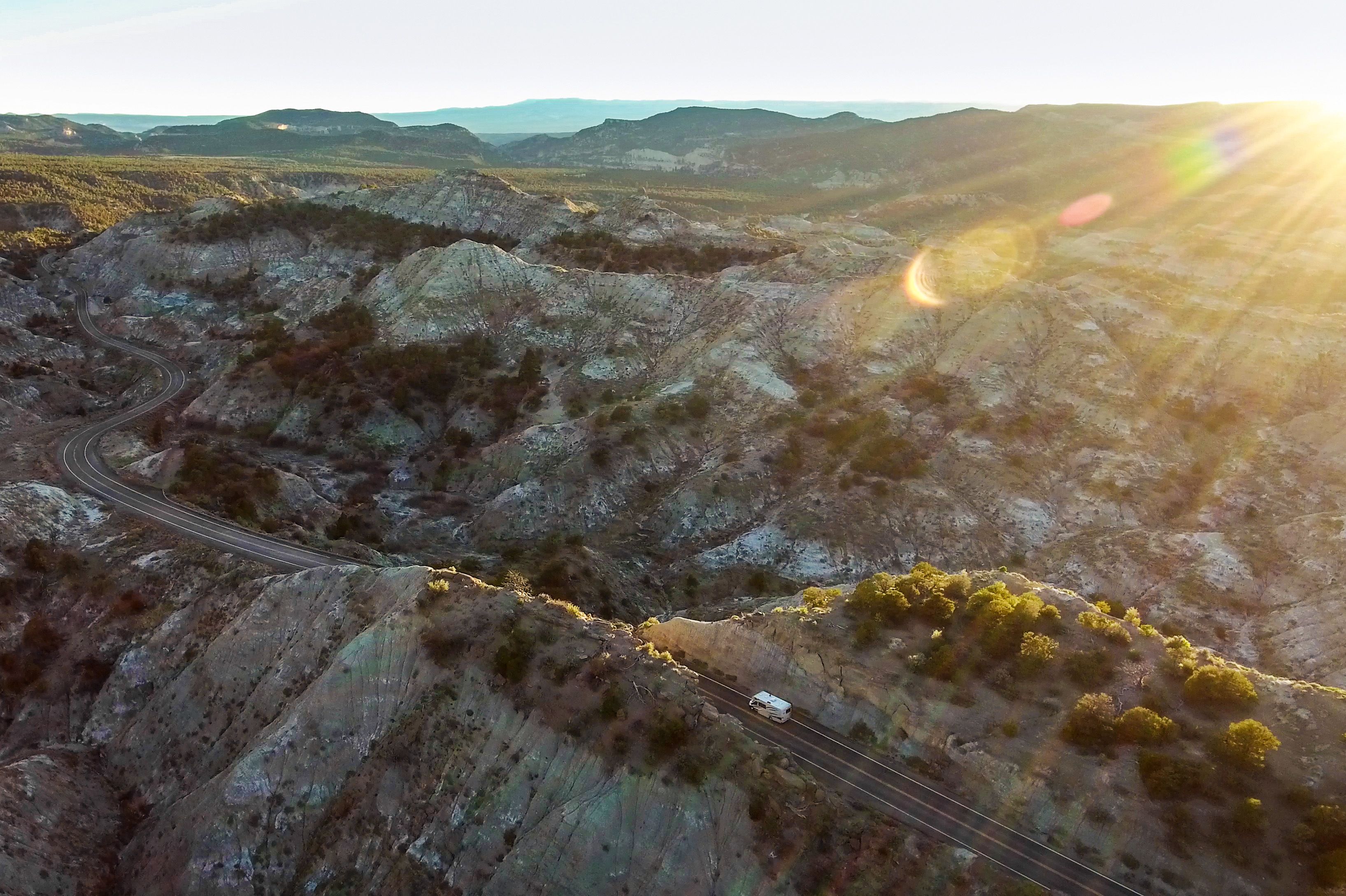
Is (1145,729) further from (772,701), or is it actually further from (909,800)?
(772,701)

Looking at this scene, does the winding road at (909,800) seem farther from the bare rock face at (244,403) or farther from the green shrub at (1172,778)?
the bare rock face at (244,403)

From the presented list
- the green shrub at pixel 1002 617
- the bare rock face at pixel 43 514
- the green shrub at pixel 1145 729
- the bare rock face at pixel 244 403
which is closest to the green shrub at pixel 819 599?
the green shrub at pixel 1002 617

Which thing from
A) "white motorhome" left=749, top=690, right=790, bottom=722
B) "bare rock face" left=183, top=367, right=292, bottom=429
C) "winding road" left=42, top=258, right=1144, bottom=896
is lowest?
"bare rock face" left=183, top=367, right=292, bottom=429

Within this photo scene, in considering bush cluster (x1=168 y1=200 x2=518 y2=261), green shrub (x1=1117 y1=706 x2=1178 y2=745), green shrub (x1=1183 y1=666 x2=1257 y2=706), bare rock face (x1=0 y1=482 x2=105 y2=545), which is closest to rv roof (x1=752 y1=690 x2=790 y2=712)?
green shrub (x1=1117 y1=706 x2=1178 y2=745)

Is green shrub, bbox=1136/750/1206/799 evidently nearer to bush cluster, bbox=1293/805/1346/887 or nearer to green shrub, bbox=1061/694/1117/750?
green shrub, bbox=1061/694/1117/750

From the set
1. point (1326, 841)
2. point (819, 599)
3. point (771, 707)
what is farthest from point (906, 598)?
point (1326, 841)

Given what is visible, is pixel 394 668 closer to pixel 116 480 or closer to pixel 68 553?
pixel 68 553

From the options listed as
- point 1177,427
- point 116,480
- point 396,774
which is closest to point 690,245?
point 1177,427
